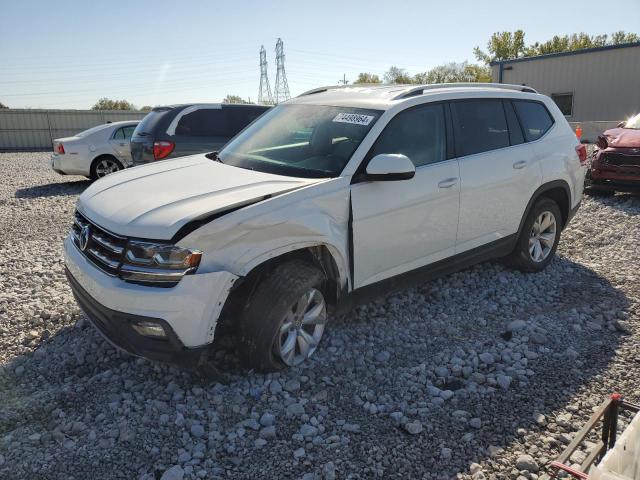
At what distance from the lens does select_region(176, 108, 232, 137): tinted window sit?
8789 millimetres

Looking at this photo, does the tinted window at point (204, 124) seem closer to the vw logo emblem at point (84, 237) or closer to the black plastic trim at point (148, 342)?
the vw logo emblem at point (84, 237)

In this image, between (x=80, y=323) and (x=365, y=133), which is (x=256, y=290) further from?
(x=80, y=323)

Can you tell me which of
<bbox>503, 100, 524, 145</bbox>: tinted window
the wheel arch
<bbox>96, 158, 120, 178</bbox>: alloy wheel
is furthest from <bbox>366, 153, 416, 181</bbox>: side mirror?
<bbox>96, 158, 120, 178</bbox>: alloy wheel

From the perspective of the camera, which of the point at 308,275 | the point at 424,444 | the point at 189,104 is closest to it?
the point at 424,444

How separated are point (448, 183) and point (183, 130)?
19.2ft

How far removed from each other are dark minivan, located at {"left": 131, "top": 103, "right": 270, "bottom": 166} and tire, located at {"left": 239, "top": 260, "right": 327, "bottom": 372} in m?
5.36

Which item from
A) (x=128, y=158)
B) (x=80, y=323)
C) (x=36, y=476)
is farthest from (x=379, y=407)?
(x=128, y=158)

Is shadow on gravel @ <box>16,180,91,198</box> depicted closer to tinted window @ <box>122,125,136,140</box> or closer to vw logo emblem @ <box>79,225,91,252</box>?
tinted window @ <box>122,125,136,140</box>

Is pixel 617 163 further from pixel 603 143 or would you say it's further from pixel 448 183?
pixel 448 183

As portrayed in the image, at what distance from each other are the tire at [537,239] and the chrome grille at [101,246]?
367 centimetres

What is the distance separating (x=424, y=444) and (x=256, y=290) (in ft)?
4.23

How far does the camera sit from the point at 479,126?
14.8 feet

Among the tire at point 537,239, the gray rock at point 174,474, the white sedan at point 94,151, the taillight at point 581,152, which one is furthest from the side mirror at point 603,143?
the white sedan at point 94,151

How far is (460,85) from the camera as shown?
188 inches
